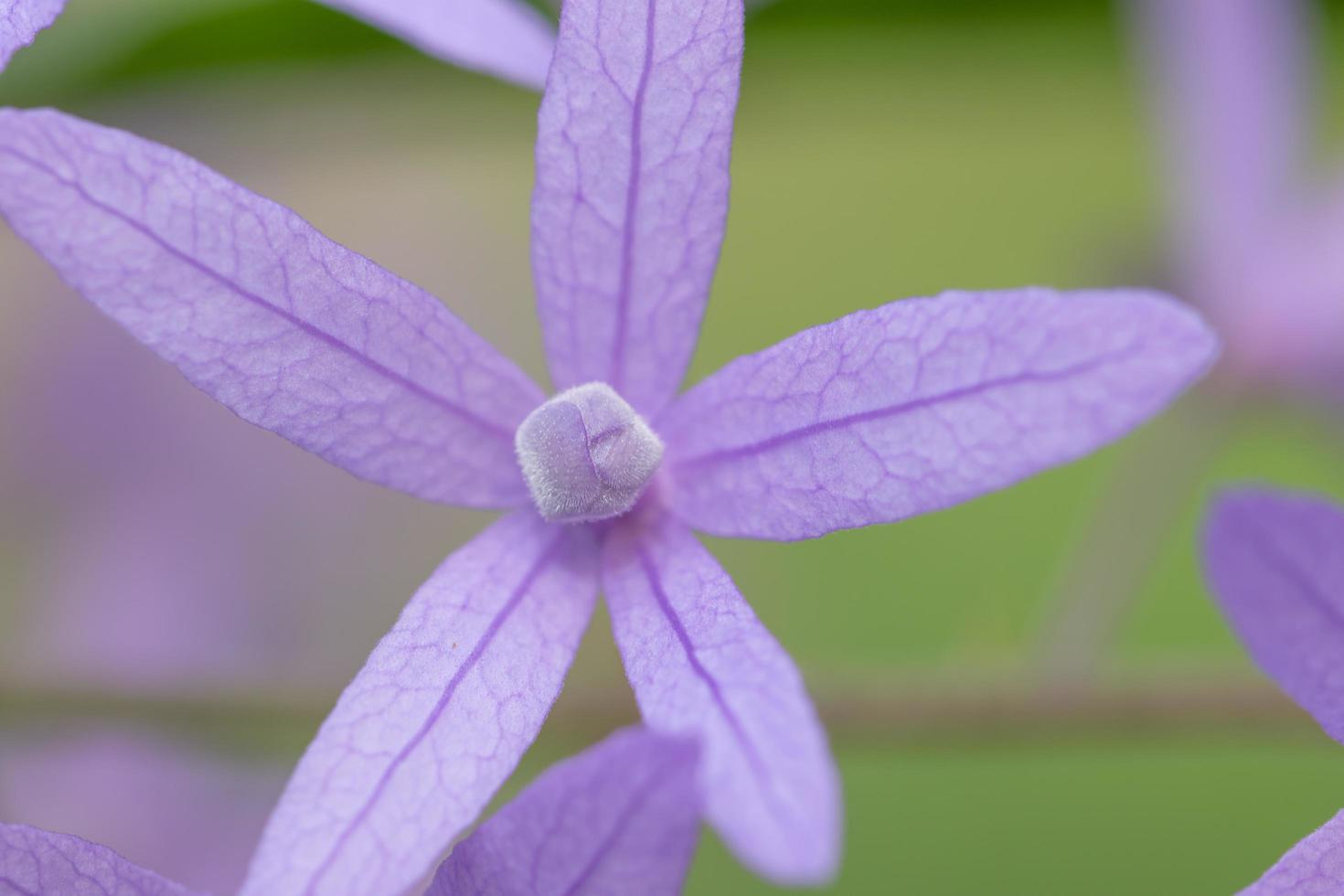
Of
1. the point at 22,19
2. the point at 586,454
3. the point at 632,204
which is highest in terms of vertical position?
the point at 22,19

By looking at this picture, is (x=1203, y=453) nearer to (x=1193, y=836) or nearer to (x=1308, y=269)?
(x=1308, y=269)

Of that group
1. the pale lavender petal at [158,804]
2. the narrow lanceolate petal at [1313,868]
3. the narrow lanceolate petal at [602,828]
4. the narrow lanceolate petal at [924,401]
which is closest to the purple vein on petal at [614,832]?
the narrow lanceolate petal at [602,828]

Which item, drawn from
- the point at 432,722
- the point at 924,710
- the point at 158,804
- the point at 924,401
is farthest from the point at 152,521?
the point at 924,401

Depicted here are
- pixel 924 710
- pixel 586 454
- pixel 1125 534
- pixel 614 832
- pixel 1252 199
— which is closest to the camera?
pixel 614 832

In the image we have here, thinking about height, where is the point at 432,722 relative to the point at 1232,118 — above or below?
below

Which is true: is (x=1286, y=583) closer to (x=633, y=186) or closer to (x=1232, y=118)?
(x=633, y=186)

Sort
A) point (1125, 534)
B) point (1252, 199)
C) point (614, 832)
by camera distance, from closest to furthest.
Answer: point (614, 832), point (1125, 534), point (1252, 199)

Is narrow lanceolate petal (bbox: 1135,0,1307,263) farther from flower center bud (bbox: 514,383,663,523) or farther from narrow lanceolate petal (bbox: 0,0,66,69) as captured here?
narrow lanceolate petal (bbox: 0,0,66,69)
